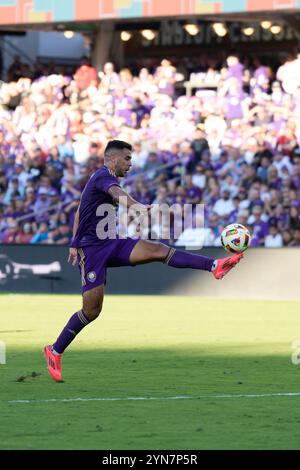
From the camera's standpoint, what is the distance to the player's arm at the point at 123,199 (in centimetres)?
1067

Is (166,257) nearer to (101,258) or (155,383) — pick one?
(101,258)

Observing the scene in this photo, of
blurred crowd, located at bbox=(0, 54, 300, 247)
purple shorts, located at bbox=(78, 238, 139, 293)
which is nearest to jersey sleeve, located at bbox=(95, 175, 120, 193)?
purple shorts, located at bbox=(78, 238, 139, 293)

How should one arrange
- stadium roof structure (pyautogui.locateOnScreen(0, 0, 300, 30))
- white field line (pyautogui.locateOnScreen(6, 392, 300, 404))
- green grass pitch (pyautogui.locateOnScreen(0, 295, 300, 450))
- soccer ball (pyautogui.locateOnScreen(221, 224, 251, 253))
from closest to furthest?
1. green grass pitch (pyautogui.locateOnScreen(0, 295, 300, 450))
2. white field line (pyautogui.locateOnScreen(6, 392, 300, 404))
3. soccer ball (pyautogui.locateOnScreen(221, 224, 251, 253))
4. stadium roof structure (pyautogui.locateOnScreen(0, 0, 300, 30))

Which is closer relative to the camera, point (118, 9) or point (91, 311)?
point (91, 311)

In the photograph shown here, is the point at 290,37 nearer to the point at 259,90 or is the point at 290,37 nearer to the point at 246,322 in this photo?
the point at 259,90

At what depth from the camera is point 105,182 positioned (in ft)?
36.4

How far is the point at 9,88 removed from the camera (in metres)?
31.8

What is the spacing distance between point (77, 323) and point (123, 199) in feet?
Result: 4.26

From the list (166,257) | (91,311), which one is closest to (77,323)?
(91,311)

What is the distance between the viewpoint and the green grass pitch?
8.26 m

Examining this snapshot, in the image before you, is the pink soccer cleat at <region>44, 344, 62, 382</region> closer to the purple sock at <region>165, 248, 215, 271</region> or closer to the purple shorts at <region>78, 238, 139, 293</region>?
the purple shorts at <region>78, 238, 139, 293</region>

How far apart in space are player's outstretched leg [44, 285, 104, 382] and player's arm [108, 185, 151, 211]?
86 cm

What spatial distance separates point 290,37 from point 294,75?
3893 mm

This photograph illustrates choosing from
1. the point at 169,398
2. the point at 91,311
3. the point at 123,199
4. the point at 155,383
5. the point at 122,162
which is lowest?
the point at 169,398
